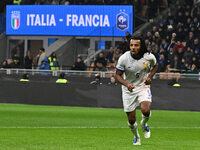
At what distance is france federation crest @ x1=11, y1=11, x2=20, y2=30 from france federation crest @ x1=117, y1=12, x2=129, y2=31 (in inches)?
299

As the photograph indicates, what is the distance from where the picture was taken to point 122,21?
120 feet

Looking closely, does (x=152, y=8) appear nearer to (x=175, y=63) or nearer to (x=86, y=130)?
(x=175, y=63)

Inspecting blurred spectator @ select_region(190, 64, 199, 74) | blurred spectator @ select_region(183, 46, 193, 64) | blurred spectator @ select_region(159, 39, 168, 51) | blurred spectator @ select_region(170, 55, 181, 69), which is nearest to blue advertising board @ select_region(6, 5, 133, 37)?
blurred spectator @ select_region(159, 39, 168, 51)

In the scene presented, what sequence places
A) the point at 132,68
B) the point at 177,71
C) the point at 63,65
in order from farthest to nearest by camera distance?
1. the point at 63,65
2. the point at 177,71
3. the point at 132,68

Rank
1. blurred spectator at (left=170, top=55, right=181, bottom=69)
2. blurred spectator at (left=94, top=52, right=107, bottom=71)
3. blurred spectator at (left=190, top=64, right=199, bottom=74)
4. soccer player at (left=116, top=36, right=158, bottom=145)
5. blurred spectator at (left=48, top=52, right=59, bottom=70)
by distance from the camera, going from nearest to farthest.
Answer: soccer player at (left=116, top=36, right=158, bottom=145) → blurred spectator at (left=190, top=64, right=199, bottom=74) → blurred spectator at (left=170, top=55, right=181, bottom=69) → blurred spectator at (left=94, top=52, right=107, bottom=71) → blurred spectator at (left=48, top=52, right=59, bottom=70)

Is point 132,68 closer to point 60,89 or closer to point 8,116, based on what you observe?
point 8,116

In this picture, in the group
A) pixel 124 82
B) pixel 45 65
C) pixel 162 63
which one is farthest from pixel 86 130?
pixel 45 65

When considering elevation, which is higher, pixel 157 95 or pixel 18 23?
pixel 18 23

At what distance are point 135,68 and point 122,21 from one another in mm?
25816

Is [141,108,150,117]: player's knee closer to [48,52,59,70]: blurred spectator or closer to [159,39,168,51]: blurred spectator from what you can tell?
[159,39,168,51]: blurred spectator

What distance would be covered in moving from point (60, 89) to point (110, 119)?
636 cm

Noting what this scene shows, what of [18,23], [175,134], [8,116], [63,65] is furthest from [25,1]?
[175,134]

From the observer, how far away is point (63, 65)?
3441 cm

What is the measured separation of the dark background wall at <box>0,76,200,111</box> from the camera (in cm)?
2384
